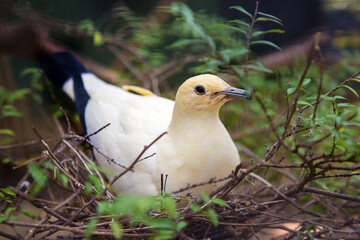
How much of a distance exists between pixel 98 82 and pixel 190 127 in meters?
0.76

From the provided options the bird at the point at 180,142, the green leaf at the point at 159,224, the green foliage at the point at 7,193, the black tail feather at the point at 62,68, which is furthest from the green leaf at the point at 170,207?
Answer: the black tail feather at the point at 62,68

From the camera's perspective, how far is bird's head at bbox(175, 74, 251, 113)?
1.18 metres

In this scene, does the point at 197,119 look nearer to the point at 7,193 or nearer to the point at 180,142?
the point at 180,142

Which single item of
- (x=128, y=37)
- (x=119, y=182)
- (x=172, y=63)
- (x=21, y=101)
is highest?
(x=128, y=37)

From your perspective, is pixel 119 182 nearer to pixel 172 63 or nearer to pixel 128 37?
pixel 172 63

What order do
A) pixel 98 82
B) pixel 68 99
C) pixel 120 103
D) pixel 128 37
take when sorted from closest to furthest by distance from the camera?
pixel 120 103
pixel 98 82
pixel 68 99
pixel 128 37

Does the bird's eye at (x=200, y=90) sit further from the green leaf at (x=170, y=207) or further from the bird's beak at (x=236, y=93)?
the green leaf at (x=170, y=207)

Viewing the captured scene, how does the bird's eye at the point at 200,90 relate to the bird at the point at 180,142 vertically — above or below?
above

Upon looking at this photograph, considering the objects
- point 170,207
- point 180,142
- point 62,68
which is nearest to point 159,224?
point 170,207

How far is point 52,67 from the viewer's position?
6.37ft

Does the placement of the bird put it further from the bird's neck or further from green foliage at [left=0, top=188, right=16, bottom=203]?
green foliage at [left=0, top=188, right=16, bottom=203]

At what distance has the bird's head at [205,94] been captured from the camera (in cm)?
118

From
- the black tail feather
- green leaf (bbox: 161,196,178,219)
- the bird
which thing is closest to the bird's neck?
the bird

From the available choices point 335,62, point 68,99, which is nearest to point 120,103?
point 68,99
